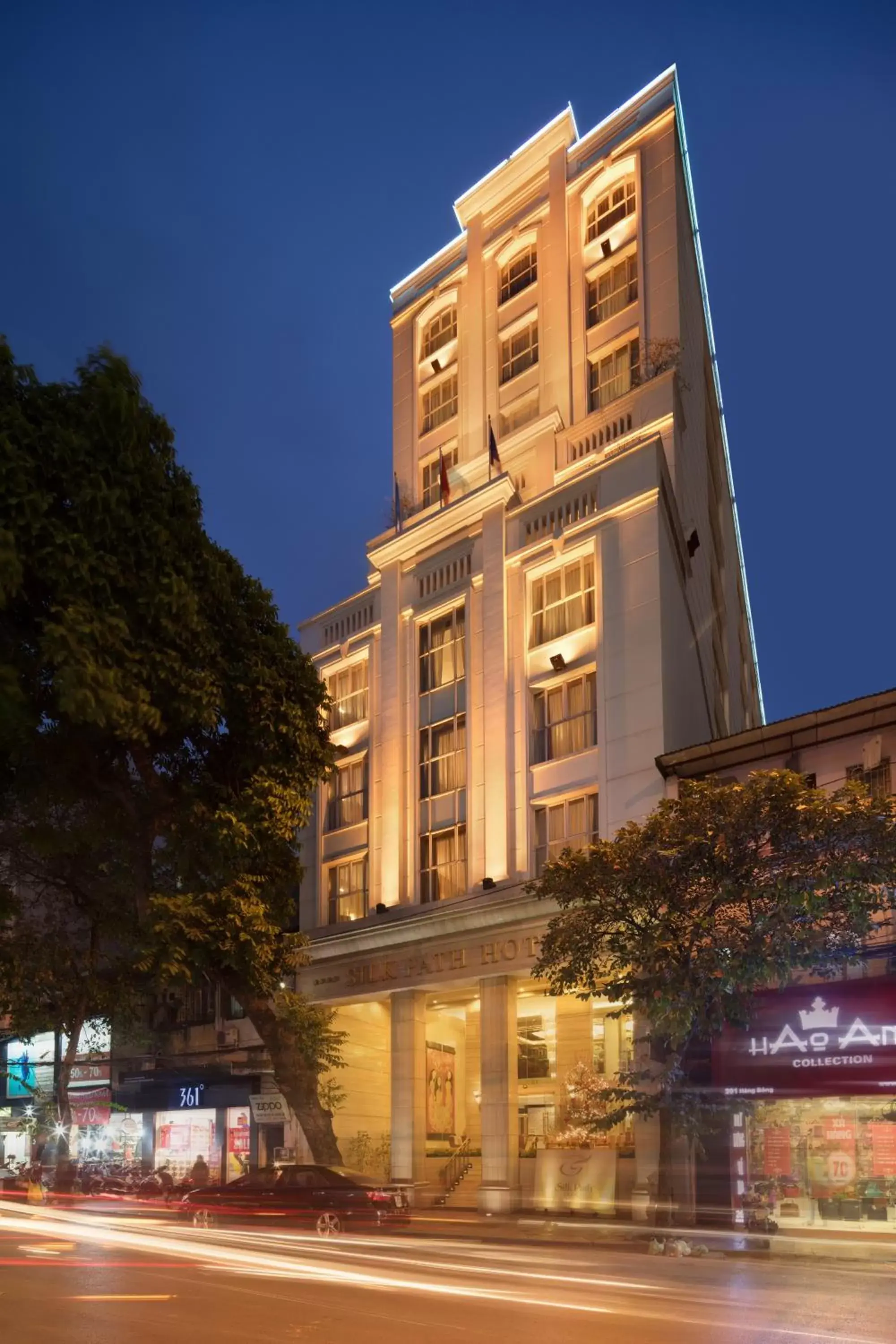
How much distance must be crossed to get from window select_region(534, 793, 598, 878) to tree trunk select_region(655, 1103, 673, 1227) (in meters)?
9.08

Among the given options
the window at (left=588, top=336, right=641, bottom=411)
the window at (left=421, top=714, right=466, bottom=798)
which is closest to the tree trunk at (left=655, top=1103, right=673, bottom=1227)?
the window at (left=421, top=714, right=466, bottom=798)

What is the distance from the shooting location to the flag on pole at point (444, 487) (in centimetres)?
3959

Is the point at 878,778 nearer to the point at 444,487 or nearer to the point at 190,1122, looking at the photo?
the point at 444,487

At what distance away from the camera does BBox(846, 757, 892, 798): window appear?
92.0 feet

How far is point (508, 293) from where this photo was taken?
44469 mm

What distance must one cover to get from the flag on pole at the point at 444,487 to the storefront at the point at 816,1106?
60.1 ft

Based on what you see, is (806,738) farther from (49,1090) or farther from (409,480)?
(49,1090)

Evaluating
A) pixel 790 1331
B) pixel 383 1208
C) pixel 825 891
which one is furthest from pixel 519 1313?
pixel 383 1208

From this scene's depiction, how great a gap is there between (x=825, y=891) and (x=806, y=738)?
6.72 m

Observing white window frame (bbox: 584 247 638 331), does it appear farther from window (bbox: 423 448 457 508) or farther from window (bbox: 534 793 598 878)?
window (bbox: 534 793 598 878)

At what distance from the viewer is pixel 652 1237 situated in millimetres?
25453

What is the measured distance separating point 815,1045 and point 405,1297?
1470 centimetres

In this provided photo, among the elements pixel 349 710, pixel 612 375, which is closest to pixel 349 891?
pixel 349 710

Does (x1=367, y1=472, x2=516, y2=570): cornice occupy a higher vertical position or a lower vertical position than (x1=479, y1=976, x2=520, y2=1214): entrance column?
higher
